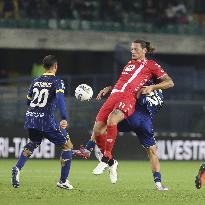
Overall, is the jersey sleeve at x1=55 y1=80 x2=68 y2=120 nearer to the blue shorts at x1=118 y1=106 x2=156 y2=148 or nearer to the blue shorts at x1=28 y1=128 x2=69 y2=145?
the blue shorts at x1=28 y1=128 x2=69 y2=145

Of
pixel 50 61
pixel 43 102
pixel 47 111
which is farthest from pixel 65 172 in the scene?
pixel 50 61

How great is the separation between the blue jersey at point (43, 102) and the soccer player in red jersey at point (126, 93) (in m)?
0.80

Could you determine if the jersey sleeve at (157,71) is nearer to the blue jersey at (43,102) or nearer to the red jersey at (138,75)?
the red jersey at (138,75)

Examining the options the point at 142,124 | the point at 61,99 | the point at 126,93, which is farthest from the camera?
the point at 142,124

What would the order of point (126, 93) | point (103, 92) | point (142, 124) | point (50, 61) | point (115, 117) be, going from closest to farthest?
point (50, 61)
point (115, 117)
point (126, 93)
point (142, 124)
point (103, 92)

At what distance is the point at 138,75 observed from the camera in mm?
12633

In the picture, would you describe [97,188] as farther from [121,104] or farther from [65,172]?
[121,104]

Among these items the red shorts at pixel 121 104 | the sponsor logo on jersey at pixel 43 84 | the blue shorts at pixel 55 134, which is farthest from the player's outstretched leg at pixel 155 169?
the sponsor logo on jersey at pixel 43 84

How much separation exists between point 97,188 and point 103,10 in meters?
18.2

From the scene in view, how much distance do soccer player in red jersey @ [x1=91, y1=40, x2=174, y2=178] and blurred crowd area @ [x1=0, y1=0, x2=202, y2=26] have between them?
54.9ft

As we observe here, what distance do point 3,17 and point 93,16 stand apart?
10.3 ft

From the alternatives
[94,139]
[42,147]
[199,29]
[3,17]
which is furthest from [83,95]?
[199,29]

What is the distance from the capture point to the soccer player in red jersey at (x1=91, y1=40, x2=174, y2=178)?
1245cm

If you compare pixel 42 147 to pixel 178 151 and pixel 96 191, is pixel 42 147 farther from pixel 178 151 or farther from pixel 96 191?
pixel 96 191
